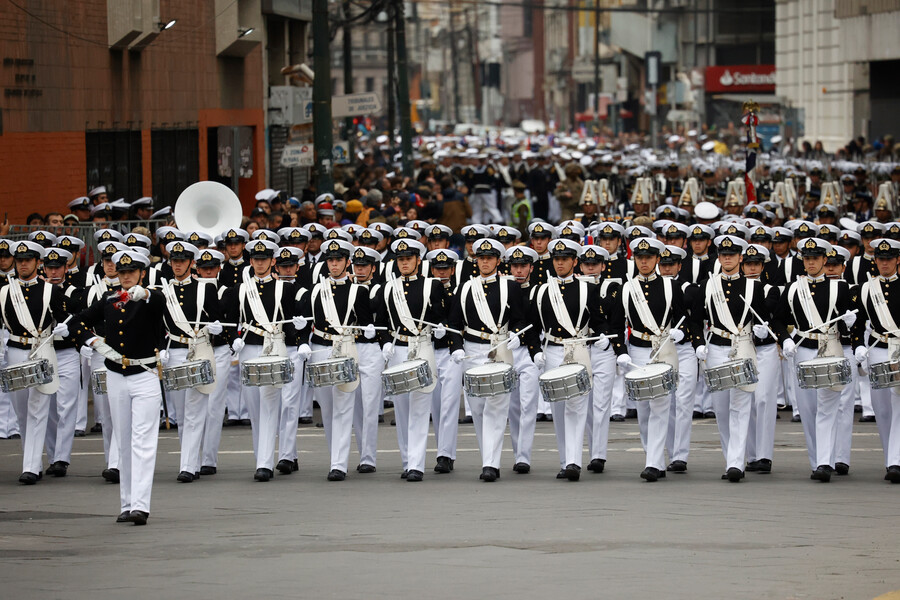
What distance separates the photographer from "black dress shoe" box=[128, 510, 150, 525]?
40.4 feet

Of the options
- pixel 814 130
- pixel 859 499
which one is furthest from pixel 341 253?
pixel 814 130

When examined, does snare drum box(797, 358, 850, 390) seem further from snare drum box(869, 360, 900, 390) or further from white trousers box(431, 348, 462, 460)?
white trousers box(431, 348, 462, 460)

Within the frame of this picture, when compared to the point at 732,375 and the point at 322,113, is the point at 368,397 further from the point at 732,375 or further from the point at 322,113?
the point at 322,113

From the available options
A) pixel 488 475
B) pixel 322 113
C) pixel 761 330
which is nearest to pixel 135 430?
pixel 488 475

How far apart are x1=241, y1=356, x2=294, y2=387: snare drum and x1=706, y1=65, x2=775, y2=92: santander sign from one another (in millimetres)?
73667

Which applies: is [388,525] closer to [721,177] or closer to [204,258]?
[204,258]

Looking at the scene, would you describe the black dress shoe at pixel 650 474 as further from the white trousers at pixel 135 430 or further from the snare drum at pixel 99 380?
the snare drum at pixel 99 380

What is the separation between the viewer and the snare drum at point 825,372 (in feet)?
45.8

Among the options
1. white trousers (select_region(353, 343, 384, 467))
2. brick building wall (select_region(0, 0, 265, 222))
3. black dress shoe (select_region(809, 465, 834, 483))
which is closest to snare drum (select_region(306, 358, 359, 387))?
white trousers (select_region(353, 343, 384, 467))

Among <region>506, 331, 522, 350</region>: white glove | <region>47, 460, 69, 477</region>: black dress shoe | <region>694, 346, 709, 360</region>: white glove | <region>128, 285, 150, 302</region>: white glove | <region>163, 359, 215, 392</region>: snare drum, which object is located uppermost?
<region>128, 285, 150, 302</region>: white glove

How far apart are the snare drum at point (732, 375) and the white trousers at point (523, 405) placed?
168 centimetres

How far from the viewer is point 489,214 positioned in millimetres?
40750

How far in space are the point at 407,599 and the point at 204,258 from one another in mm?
6567

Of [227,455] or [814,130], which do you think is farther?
[814,130]
